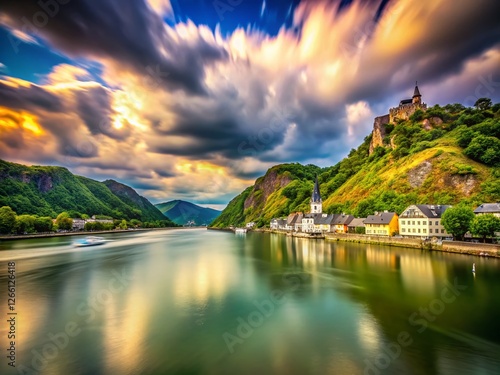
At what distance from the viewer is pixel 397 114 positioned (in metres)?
101

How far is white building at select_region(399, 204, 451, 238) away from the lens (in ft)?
136

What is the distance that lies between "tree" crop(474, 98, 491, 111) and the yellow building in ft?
204

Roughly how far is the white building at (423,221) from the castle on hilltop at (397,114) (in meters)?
61.4

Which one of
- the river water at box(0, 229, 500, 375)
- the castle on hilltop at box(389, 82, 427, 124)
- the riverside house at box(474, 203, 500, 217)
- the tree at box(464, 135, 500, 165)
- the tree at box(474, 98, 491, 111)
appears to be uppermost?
the castle on hilltop at box(389, 82, 427, 124)

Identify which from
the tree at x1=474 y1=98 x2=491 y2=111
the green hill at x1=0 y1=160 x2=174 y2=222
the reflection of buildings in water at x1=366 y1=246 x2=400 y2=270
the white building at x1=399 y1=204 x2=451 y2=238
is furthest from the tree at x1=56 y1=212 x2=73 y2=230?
the tree at x1=474 y1=98 x2=491 y2=111

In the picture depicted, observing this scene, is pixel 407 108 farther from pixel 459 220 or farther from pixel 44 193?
pixel 44 193

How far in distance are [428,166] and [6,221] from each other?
11636 cm

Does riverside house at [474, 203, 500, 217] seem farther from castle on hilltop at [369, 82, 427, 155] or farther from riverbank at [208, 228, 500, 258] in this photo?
castle on hilltop at [369, 82, 427, 155]

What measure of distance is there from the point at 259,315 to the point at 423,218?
130ft

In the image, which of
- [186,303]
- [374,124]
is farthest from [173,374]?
[374,124]

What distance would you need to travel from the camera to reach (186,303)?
17953 millimetres

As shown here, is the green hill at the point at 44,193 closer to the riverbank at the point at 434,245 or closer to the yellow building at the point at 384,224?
the riverbank at the point at 434,245

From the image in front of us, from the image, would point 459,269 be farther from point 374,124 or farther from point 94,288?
point 374,124

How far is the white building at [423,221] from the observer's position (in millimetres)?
41594
